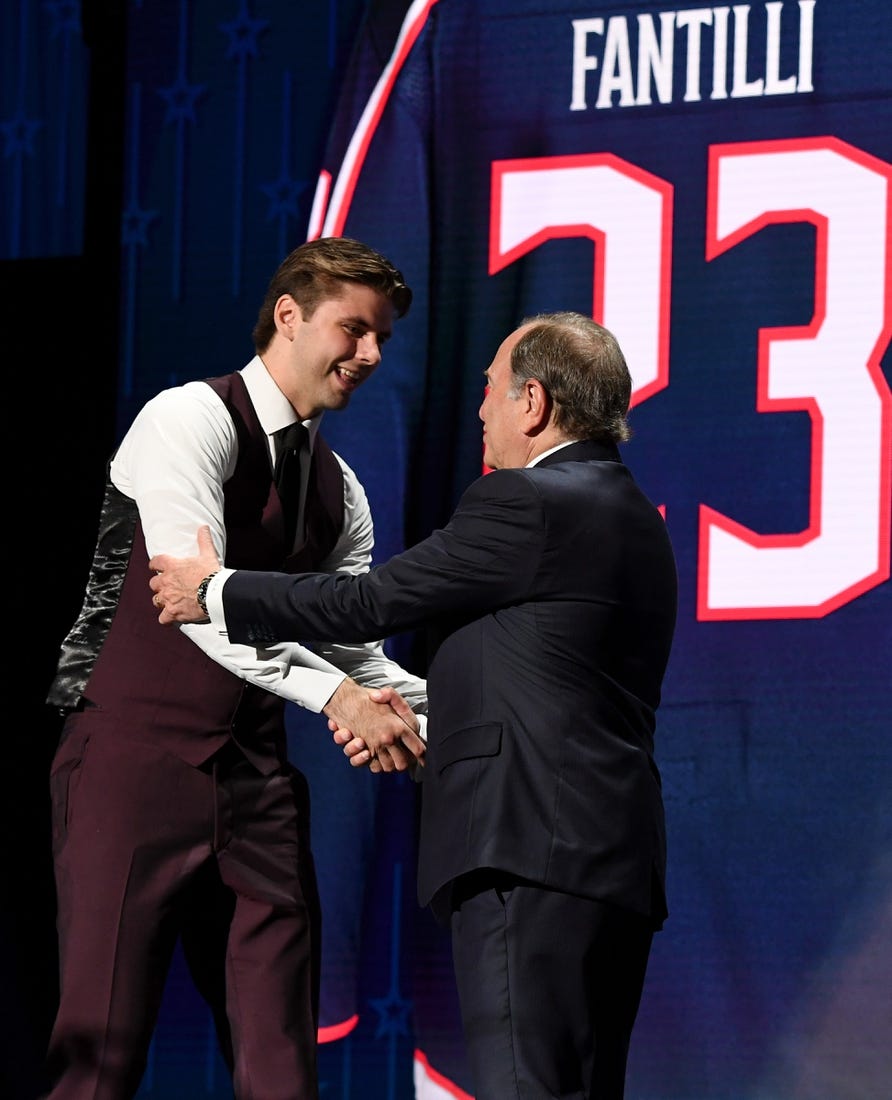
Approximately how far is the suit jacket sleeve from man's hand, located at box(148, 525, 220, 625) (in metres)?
0.10

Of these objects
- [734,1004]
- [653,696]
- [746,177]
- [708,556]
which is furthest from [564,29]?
[734,1004]

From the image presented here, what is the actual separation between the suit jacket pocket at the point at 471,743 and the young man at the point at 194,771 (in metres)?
0.32

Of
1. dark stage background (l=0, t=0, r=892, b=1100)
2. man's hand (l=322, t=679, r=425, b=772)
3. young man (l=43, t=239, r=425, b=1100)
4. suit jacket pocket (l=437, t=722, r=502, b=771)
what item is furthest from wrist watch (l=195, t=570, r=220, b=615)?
dark stage background (l=0, t=0, r=892, b=1100)

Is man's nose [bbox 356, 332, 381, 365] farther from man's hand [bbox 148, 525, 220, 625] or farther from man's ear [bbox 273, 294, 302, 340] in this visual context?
man's hand [bbox 148, 525, 220, 625]

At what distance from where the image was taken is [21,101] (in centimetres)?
357

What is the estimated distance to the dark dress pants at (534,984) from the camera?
6.34 ft

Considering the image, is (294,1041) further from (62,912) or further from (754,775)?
(754,775)

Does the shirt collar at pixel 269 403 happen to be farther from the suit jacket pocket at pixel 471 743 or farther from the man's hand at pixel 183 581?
the suit jacket pocket at pixel 471 743

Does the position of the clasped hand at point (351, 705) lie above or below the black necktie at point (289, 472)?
below

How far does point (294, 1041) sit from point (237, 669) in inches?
22.0

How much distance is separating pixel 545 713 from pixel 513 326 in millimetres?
1414

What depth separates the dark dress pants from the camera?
193 cm

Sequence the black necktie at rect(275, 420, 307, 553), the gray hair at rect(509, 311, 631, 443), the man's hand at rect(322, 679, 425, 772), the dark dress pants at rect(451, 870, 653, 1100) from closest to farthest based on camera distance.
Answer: the dark dress pants at rect(451, 870, 653, 1100)
the gray hair at rect(509, 311, 631, 443)
the man's hand at rect(322, 679, 425, 772)
the black necktie at rect(275, 420, 307, 553)

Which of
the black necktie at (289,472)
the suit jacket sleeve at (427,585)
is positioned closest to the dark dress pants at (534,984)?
the suit jacket sleeve at (427,585)
